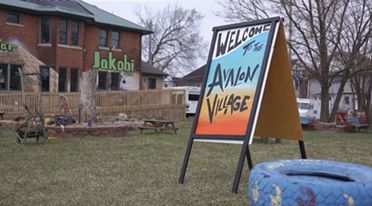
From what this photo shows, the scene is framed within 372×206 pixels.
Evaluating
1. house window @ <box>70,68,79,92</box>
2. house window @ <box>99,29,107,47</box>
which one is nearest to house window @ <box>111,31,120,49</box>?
house window @ <box>99,29,107,47</box>

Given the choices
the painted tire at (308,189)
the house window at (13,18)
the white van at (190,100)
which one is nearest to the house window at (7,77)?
the house window at (13,18)

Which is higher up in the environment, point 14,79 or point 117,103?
point 14,79

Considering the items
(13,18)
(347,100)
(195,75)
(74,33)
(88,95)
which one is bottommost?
(347,100)

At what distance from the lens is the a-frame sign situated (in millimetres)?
5828

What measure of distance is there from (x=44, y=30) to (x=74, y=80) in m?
3.42

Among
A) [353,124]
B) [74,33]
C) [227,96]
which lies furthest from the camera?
[74,33]

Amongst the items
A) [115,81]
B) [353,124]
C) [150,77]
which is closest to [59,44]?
[115,81]

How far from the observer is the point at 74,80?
25.8 m

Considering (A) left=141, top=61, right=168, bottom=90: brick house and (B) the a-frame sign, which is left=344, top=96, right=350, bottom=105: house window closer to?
(A) left=141, top=61, right=168, bottom=90: brick house

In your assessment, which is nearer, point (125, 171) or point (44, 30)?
point (125, 171)

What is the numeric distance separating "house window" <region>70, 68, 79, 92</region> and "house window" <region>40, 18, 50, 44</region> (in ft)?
7.72

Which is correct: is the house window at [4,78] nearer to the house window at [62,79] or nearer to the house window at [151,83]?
the house window at [62,79]

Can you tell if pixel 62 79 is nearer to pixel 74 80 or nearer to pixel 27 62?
pixel 74 80

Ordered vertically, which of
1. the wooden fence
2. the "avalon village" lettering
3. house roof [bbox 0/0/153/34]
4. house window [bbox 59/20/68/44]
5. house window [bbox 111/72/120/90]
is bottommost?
the wooden fence
